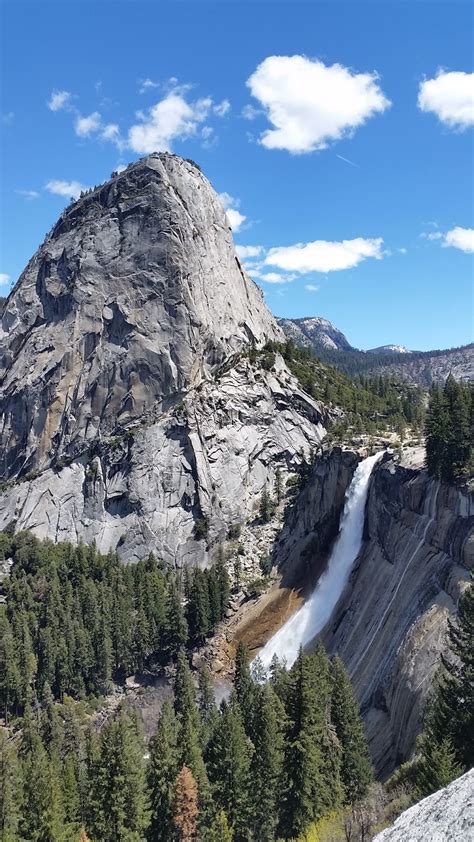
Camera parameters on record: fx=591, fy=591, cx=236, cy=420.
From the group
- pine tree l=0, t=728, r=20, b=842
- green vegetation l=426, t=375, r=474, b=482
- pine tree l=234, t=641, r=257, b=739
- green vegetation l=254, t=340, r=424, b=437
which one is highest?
green vegetation l=254, t=340, r=424, b=437

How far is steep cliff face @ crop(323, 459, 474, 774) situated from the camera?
4428 centimetres

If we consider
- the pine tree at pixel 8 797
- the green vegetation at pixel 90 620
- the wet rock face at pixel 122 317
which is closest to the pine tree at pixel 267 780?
the pine tree at pixel 8 797

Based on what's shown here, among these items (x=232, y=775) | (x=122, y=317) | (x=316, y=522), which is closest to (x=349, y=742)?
(x=232, y=775)

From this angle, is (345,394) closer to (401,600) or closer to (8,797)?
(401,600)

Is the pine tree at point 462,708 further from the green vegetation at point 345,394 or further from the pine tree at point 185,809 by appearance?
the green vegetation at point 345,394

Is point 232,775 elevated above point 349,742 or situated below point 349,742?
below

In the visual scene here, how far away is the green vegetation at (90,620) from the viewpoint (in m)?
75.4

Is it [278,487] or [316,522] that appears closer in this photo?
[316,522]

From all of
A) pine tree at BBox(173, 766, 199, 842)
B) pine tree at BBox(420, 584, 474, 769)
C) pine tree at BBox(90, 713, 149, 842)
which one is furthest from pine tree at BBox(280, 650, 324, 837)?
pine tree at BBox(90, 713, 149, 842)

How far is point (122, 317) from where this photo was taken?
417 ft

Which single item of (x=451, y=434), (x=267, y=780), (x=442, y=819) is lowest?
(x=267, y=780)

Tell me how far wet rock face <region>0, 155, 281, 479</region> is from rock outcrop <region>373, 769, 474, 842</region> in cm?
10885

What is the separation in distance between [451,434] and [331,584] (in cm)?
2962

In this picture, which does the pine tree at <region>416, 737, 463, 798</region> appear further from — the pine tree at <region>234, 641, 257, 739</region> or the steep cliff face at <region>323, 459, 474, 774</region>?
the pine tree at <region>234, 641, 257, 739</region>
